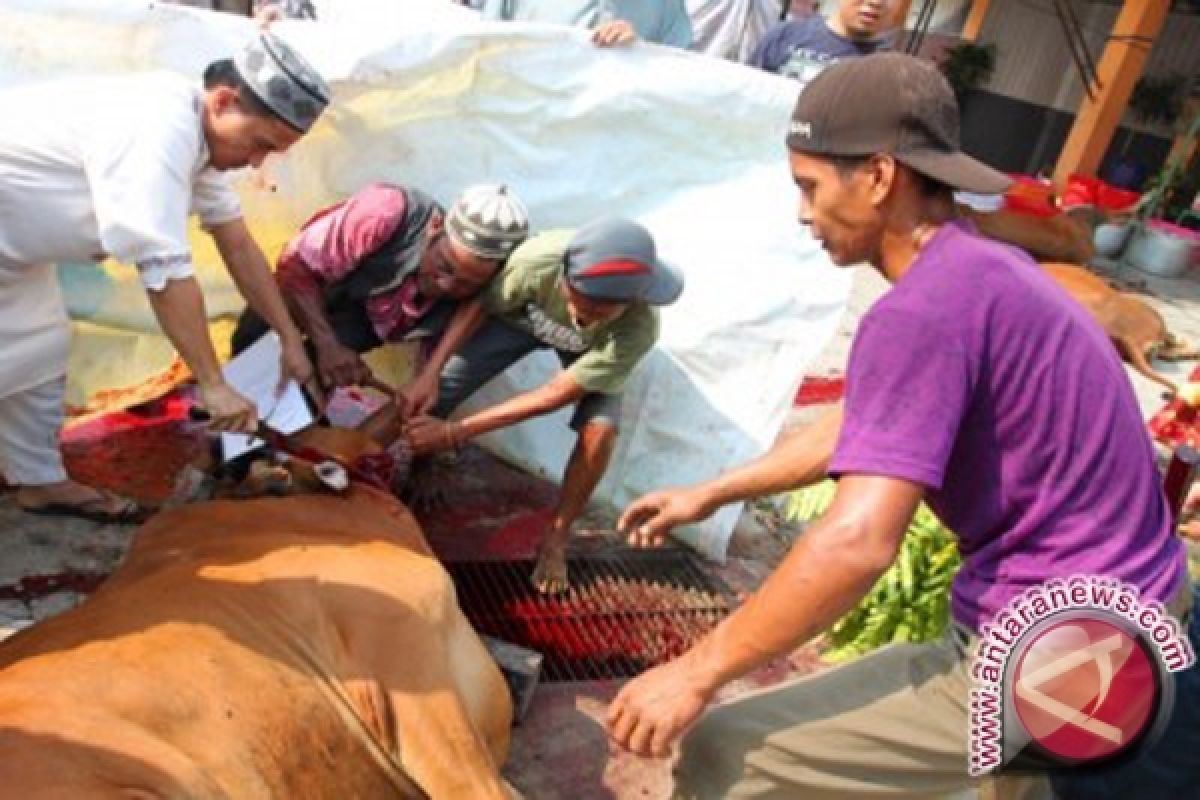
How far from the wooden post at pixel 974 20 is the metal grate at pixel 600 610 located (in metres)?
14.0

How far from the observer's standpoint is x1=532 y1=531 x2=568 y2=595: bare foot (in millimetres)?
4293

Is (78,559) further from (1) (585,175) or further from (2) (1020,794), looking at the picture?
(2) (1020,794)

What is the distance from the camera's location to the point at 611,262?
3.97 meters

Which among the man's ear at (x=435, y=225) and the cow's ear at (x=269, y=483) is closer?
the cow's ear at (x=269, y=483)

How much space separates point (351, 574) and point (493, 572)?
62.8 inches

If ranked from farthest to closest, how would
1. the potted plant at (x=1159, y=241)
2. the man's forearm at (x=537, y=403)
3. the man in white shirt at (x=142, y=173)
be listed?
the potted plant at (x=1159, y=241)
the man's forearm at (x=537, y=403)
the man in white shirt at (x=142, y=173)

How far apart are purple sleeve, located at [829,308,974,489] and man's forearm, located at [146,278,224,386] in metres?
2.02

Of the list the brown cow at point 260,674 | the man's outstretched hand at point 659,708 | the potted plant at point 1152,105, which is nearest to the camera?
the brown cow at point 260,674

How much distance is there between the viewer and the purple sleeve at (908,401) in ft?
6.43

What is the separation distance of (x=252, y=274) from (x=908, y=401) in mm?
2697

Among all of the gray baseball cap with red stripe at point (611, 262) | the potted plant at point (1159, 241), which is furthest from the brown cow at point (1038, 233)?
the gray baseball cap with red stripe at point (611, 262)

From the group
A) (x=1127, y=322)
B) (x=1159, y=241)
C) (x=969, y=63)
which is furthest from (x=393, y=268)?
(x=969, y=63)

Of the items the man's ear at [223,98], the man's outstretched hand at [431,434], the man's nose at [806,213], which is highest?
the man's nose at [806,213]

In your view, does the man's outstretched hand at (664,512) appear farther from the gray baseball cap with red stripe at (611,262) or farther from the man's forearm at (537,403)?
the man's forearm at (537,403)
